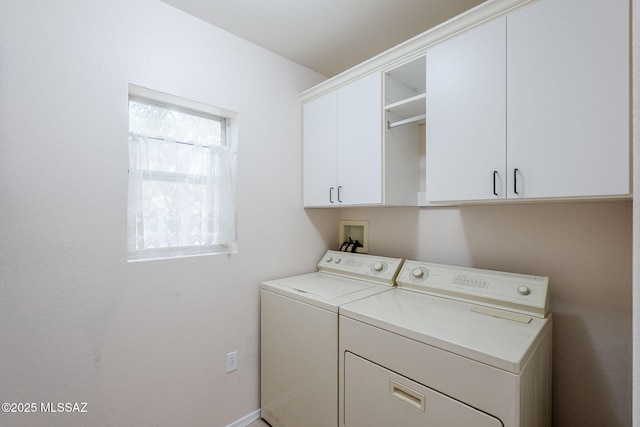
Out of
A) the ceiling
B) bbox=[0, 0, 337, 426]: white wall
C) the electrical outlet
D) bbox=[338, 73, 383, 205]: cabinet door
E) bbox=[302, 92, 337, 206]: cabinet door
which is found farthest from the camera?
bbox=[302, 92, 337, 206]: cabinet door

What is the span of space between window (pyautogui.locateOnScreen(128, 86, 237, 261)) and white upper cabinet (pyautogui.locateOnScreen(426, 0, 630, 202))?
1259 mm

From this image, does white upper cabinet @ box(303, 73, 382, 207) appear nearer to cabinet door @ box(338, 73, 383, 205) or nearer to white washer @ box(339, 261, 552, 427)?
cabinet door @ box(338, 73, 383, 205)

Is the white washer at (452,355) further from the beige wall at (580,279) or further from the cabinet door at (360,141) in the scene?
the cabinet door at (360,141)

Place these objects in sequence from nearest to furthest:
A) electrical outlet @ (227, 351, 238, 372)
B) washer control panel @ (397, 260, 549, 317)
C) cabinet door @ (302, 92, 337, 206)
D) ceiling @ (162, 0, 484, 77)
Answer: washer control panel @ (397, 260, 549, 317), ceiling @ (162, 0, 484, 77), electrical outlet @ (227, 351, 238, 372), cabinet door @ (302, 92, 337, 206)

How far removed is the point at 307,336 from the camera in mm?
1603

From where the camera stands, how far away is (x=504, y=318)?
130cm

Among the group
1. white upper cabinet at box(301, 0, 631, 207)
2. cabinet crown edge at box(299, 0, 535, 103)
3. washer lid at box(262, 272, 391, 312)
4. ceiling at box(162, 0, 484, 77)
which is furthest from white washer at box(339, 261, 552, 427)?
ceiling at box(162, 0, 484, 77)

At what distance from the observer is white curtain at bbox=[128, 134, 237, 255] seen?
1.56 meters

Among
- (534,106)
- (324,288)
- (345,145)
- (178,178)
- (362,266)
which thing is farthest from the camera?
(362,266)

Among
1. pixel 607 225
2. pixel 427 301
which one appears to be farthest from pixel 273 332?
pixel 607 225

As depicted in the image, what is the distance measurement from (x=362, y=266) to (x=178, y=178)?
1319mm

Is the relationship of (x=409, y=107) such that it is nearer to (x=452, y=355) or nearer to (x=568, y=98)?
(x=568, y=98)

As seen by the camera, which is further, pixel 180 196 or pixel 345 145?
pixel 345 145

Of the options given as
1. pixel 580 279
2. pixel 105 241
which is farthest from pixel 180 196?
pixel 580 279
